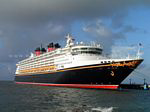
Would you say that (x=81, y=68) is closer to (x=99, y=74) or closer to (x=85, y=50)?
(x=99, y=74)

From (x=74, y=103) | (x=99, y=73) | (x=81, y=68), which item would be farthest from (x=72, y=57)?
(x=74, y=103)

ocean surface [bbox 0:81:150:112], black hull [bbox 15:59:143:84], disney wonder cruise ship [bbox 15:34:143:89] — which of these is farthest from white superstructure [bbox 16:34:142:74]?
ocean surface [bbox 0:81:150:112]

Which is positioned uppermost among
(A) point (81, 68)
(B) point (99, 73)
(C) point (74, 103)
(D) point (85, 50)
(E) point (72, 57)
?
(D) point (85, 50)

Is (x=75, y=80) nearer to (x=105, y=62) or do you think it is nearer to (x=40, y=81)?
Result: (x=105, y=62)

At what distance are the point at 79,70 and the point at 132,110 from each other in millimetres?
24975

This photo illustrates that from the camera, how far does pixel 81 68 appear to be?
46.6 metres

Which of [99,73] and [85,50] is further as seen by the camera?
[85,50]

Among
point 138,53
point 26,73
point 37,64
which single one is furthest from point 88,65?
point 26,73

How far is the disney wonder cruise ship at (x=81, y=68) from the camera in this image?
43500mm

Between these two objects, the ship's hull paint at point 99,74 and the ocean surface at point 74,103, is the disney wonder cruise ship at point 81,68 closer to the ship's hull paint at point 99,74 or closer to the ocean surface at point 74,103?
the ship's hull paint at point 99,74

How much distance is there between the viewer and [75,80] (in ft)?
157

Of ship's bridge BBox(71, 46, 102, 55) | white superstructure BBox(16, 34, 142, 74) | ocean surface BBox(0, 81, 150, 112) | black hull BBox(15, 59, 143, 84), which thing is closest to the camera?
ocean surface BBox(0, 81, 150, 112)

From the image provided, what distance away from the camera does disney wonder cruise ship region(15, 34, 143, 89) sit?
43.5 m

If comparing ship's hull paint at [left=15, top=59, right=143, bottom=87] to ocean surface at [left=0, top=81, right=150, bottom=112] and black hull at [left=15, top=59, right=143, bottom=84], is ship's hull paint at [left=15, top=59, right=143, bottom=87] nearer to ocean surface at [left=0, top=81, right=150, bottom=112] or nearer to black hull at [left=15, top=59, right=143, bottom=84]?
black hull at [left=15, top=59, right=143, bottom=84]
